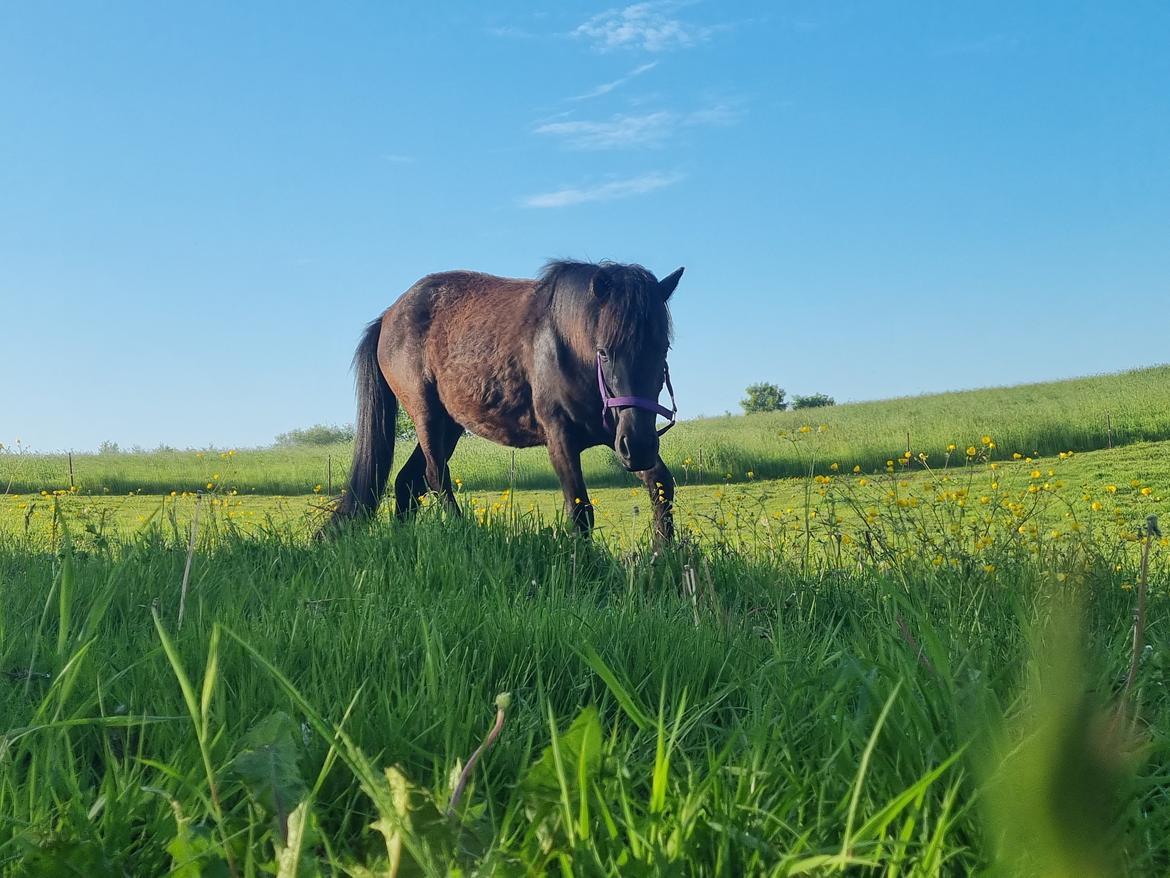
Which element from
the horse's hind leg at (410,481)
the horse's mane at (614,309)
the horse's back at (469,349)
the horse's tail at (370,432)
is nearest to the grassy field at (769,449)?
the horse's tail at (370,432)

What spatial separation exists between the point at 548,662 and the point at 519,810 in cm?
96

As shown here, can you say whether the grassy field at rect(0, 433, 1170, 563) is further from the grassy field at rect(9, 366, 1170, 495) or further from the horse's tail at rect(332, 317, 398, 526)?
the grassy field at rect(9, 366, 1170, 495)

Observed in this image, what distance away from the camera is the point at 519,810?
5.75 feet

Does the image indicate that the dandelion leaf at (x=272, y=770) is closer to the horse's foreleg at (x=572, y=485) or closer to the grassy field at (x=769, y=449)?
the horse's foreleg at (x=572, y=485)

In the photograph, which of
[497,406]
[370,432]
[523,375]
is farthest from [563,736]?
[370,432]

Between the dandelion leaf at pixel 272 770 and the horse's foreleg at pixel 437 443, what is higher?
the horse's foreleg at pixel 437 443

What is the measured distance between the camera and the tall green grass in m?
1.36

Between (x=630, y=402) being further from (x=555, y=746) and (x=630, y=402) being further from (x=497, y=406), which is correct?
(x=555, y=746)

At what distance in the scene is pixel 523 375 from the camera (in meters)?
7.15

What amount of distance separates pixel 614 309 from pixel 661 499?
130cm

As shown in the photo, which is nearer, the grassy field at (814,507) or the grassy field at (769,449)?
the grassy field at (814,507)

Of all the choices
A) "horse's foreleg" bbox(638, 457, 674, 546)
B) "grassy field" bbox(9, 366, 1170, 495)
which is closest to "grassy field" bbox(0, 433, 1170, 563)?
"horse's foreleg" bbox(638, 457, 674, 546)

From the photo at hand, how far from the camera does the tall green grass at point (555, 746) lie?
4.45 feet

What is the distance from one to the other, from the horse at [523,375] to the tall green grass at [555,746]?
2599 millimetres
